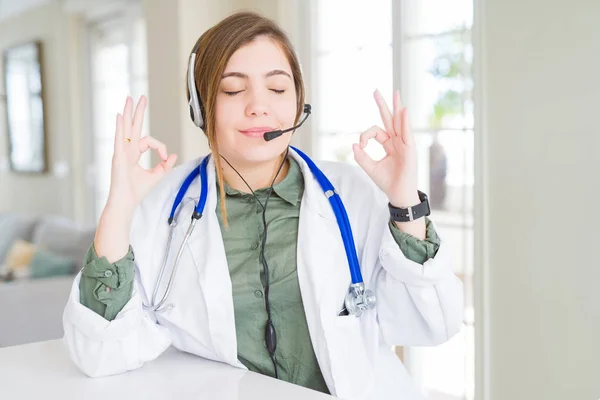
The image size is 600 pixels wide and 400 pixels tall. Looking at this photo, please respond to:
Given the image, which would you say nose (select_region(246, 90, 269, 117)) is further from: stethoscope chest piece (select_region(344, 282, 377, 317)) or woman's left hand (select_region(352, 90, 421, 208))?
stethoscope chest piece (select_region(344, 282, 377, 317))

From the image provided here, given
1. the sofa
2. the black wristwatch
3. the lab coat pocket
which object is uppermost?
the black wristwatch

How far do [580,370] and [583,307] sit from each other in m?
0.19

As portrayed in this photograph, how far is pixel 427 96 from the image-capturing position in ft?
8.57

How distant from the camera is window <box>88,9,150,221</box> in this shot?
4602 mm

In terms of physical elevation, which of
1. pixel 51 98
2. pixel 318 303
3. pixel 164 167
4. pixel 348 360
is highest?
pixel 51 98

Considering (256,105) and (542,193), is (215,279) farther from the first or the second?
(542,193)

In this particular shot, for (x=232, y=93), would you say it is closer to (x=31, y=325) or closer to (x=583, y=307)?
(x=583, y=307)

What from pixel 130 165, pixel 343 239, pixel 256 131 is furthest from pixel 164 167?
pixel 343 239

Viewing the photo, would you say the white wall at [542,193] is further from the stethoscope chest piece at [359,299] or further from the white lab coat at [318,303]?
the stethoscope chest piece at [359,299]

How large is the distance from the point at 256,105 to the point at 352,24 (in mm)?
1649

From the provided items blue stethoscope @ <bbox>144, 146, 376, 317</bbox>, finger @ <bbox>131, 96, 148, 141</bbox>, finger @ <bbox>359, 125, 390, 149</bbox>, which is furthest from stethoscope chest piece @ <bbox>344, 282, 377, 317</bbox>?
finger @ <bbox>131, 96, 148, 141</bbox>

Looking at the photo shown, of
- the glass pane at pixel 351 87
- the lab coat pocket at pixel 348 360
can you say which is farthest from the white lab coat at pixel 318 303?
the glass pane at pixel 351 87

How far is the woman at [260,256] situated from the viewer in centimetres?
137

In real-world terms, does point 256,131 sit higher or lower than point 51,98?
lower
